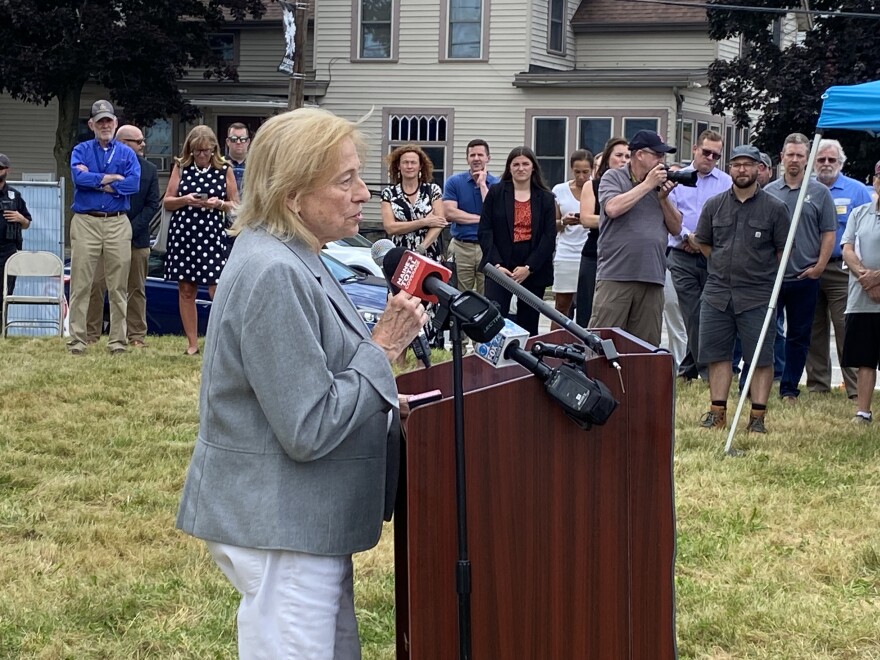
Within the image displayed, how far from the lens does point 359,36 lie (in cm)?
3222

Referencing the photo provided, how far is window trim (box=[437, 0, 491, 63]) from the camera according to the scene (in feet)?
102

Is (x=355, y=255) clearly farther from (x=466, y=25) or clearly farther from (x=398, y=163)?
(x=466, y=25)

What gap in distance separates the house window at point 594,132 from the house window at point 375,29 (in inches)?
213

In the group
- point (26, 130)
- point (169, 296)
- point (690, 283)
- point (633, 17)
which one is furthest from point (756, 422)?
point (26, 130)

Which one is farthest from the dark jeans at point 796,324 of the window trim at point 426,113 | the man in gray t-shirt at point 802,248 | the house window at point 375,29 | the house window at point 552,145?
the house window at point 375,29

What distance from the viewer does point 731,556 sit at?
5816 mm

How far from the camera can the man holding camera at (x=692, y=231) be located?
1080cm

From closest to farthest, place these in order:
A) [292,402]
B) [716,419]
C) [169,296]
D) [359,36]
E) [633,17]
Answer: [292,402] → [716,419] → [169,296] → [633,17] → [359,36]

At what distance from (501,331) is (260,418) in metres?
0.62

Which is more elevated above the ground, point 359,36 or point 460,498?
point 359,36

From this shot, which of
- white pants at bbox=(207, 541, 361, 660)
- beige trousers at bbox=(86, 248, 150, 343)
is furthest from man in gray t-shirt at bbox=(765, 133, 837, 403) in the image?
white pants at bbox=(207, 541, 361, 660)

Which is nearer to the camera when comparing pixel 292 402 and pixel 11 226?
pixel 292 402

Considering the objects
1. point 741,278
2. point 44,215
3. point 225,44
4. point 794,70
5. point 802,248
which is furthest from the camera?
point 225,44

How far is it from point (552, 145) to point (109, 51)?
1108 cm
